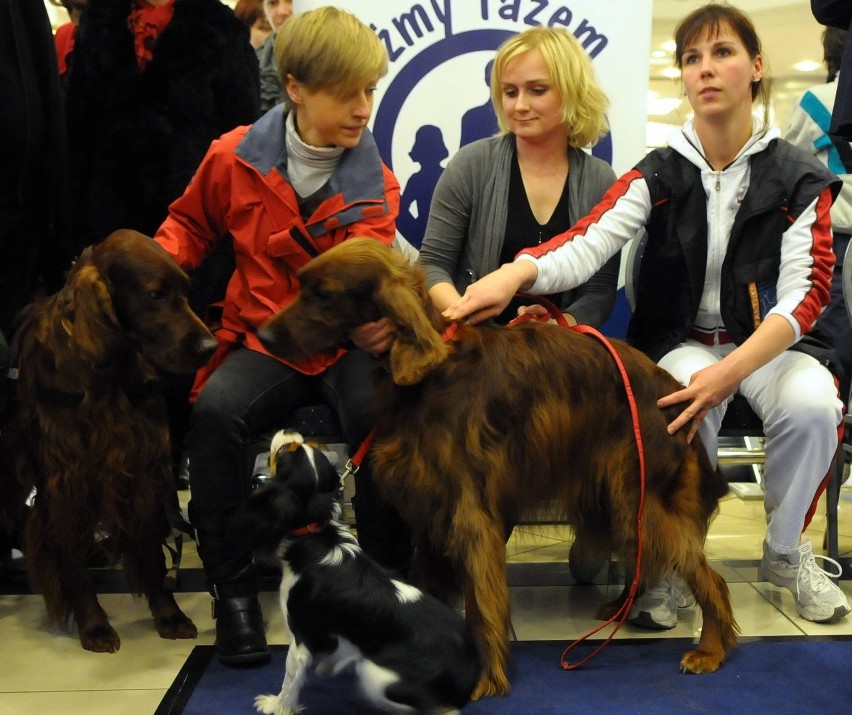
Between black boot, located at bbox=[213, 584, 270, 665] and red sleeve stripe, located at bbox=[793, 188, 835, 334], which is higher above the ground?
red sleeve stripe, located at bbox=[793, 188, 835, 334]

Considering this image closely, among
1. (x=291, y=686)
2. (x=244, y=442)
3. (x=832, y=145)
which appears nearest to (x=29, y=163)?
(x=244, y=442)

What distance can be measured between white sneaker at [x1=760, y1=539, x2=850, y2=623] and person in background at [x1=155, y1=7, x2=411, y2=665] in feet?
3.35

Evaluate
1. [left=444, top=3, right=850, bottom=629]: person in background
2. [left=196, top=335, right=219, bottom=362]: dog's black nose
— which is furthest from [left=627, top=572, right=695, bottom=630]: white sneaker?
[left=196, top=335, right=219, bottom=362]: dog's black nose

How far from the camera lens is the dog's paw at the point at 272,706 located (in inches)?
82.7

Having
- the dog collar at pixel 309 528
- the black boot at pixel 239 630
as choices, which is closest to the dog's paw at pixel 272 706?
the black boot at pixel 239 630

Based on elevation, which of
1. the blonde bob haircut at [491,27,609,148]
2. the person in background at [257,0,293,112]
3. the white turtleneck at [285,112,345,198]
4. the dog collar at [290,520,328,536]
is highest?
the person in background at [257,0,293,112]

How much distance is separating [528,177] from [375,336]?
1.08 meters

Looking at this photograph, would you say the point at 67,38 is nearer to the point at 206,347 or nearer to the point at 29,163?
the point at 29,163

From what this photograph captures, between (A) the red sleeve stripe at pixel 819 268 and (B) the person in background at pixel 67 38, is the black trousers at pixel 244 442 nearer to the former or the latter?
(A) the red sleeve stripe at pixel 819 268

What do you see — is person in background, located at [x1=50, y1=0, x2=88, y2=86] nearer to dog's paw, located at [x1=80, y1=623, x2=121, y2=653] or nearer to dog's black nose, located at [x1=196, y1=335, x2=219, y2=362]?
dog's black nose, located at [x1=196, y1=335, x2=219, y2=362]

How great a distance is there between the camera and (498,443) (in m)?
2.26

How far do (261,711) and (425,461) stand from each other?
2.13ft

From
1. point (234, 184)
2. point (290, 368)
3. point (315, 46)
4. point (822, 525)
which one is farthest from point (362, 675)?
point (822, 525)

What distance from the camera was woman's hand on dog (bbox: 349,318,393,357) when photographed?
2.18 m
